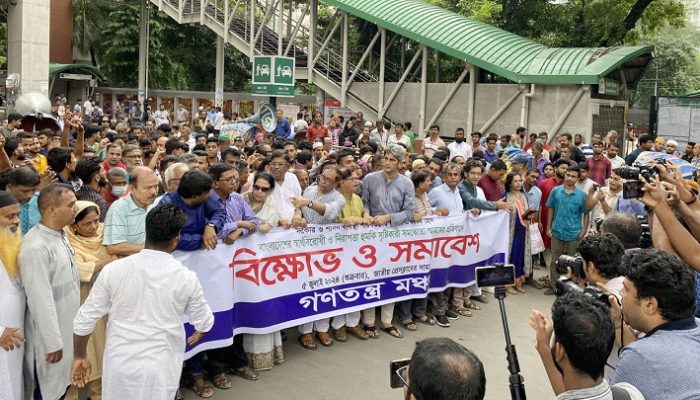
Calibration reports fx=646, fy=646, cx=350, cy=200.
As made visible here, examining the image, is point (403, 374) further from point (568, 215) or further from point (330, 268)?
point (568, 215)

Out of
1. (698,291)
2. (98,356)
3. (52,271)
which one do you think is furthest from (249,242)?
(698,291)

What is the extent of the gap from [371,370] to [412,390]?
3682 millimetres

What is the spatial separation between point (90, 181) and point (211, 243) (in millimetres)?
1295

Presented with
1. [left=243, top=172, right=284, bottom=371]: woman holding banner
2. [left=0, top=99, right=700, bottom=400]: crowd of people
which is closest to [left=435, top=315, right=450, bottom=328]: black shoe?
[left=0, top=99, right=700, bottom=400]: crowd of people

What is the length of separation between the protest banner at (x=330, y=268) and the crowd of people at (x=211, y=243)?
155mm

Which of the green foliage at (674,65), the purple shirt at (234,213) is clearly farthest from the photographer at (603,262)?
the green foliage at (674,65)

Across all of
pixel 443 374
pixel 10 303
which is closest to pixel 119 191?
pixel 10 303

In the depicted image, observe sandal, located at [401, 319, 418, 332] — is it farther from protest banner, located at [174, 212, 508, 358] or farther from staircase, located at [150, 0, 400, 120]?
staircase, located at [150, 0, 400, 120]

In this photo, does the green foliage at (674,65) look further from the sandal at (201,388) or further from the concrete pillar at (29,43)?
the sandal at (201,388)

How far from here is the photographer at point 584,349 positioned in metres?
2.40

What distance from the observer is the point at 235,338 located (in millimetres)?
5637

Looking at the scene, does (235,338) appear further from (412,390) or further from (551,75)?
(551,75)

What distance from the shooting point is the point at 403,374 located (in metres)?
2.35

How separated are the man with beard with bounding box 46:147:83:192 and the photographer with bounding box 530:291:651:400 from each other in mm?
4651
